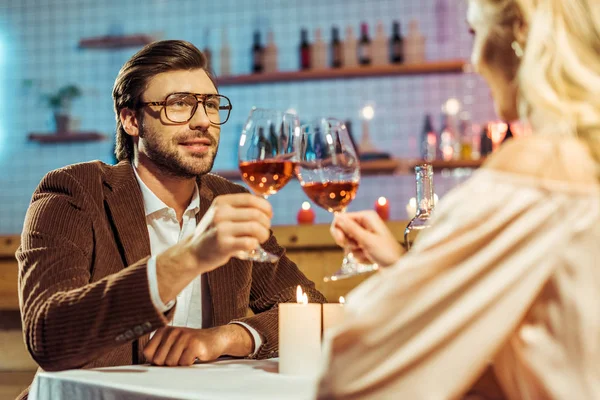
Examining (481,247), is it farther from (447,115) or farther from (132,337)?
(447,115)

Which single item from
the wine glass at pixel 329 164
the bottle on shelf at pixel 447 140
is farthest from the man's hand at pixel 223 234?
the bottle on shelf at pixel 447 140

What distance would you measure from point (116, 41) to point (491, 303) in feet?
14.8

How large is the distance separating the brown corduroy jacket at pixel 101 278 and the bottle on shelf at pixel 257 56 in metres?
2.61

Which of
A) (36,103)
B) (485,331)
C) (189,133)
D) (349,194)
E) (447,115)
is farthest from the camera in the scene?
(36,103)

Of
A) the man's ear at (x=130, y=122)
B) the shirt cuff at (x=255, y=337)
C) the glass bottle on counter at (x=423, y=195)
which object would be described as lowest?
the shirt cuff at (x=255, y=337)

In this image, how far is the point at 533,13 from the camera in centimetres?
89

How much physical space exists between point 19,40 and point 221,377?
15.1ft

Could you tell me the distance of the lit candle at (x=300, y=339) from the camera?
4.02 feet

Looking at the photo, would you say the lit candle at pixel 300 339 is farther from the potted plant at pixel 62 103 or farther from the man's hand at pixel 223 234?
the potted plant at pixel 62 103

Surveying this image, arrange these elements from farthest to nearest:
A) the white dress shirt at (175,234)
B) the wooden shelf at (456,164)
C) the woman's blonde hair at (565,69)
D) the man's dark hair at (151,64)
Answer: the wooden shelf at (456,164), the man's dark hair at (151,64), the white dress shirt at (175,234), the woman's blonde hair at (565,69)

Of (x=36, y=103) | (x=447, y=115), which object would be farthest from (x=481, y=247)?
(x=36, y=103)

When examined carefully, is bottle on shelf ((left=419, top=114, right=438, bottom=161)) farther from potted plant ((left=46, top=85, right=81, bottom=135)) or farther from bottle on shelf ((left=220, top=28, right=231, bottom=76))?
potted plant ((left=46, top=85, right=81, bottom=135))

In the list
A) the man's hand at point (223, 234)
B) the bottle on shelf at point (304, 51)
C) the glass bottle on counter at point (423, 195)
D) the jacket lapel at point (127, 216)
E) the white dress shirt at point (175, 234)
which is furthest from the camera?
the bottle on shelf at point (304, 51)

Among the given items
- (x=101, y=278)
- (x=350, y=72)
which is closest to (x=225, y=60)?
(x=350, y=72)
